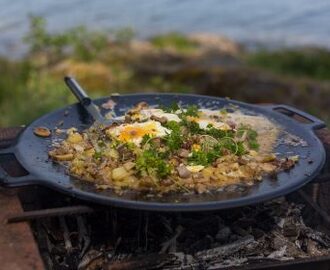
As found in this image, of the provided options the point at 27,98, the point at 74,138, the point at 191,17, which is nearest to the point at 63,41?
the point at 27,98

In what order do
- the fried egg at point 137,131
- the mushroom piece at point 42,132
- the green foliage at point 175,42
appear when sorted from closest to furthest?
the fried egg at point 137,131
the mushroom piece at point 42,132
the green foliage at point 175,42

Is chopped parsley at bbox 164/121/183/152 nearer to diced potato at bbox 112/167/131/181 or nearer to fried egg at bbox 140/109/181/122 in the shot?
fried egg at bbox 140/109/181/122

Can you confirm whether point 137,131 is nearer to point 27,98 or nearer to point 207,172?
point 207,172

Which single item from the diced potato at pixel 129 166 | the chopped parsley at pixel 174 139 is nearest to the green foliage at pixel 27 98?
the chopped parsley at pixel 174 139

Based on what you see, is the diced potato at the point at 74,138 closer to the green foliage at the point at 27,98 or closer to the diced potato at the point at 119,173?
the diced potato at the point at 119,173

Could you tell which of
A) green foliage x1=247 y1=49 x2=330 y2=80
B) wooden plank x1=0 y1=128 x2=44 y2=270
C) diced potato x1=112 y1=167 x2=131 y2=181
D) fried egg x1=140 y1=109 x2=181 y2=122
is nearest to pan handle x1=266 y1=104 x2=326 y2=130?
fried egg x1=140 y1=109 x2=181 y2=122
